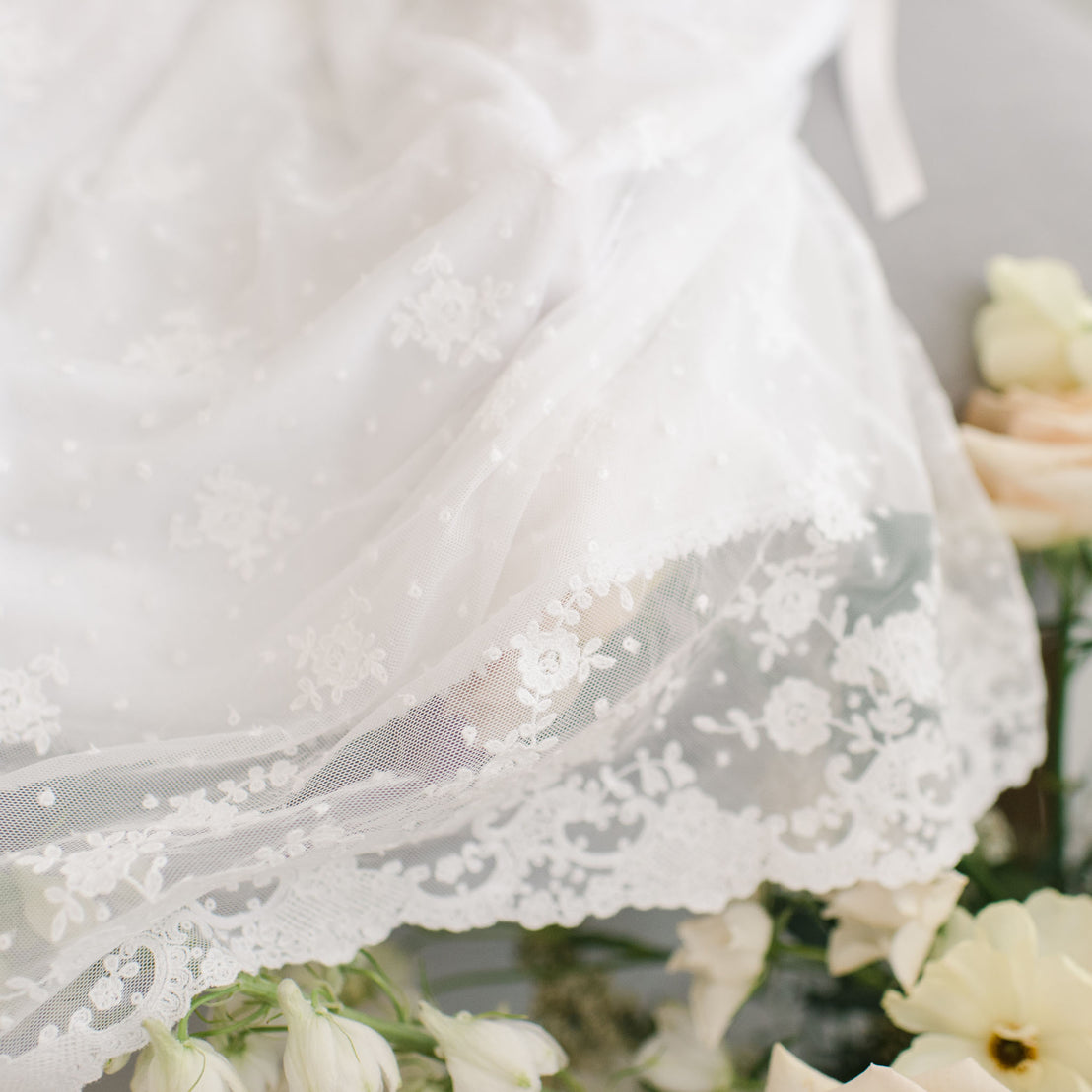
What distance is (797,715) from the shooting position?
2.16 feet

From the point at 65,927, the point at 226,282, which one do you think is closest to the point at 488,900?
the point at 65,927

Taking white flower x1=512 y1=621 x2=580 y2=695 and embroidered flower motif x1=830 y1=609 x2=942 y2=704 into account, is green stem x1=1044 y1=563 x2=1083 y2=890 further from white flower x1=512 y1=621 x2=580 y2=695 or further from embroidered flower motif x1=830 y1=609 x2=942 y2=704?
white flower x1=512 y1=621 x2=580 y2=695

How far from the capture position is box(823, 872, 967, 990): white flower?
620mm

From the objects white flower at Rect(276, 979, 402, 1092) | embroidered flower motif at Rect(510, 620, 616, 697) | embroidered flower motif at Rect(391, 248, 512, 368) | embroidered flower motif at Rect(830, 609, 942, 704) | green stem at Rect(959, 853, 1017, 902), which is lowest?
green stem at Rect(959, 853, 1017, 902)

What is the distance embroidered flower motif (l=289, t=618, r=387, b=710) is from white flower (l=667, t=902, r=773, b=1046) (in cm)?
31

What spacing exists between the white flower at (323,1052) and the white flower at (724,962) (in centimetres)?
24

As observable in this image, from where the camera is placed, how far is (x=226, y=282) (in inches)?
29.6

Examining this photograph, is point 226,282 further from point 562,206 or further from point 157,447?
point 562,206

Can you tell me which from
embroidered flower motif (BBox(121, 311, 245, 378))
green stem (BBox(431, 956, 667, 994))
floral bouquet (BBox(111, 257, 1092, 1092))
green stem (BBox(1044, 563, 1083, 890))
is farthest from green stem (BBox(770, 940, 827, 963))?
embroidered flower motif (BBox(121, 311, 245, 378))

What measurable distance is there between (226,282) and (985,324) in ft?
2.17

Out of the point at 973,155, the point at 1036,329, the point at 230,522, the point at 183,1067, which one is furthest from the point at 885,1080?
the point at 973,155

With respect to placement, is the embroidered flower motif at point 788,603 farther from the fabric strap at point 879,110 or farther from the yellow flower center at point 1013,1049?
the fabric strap at point 879,110

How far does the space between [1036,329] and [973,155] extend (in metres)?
0.24

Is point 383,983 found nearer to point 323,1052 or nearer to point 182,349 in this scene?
point 323,1052
